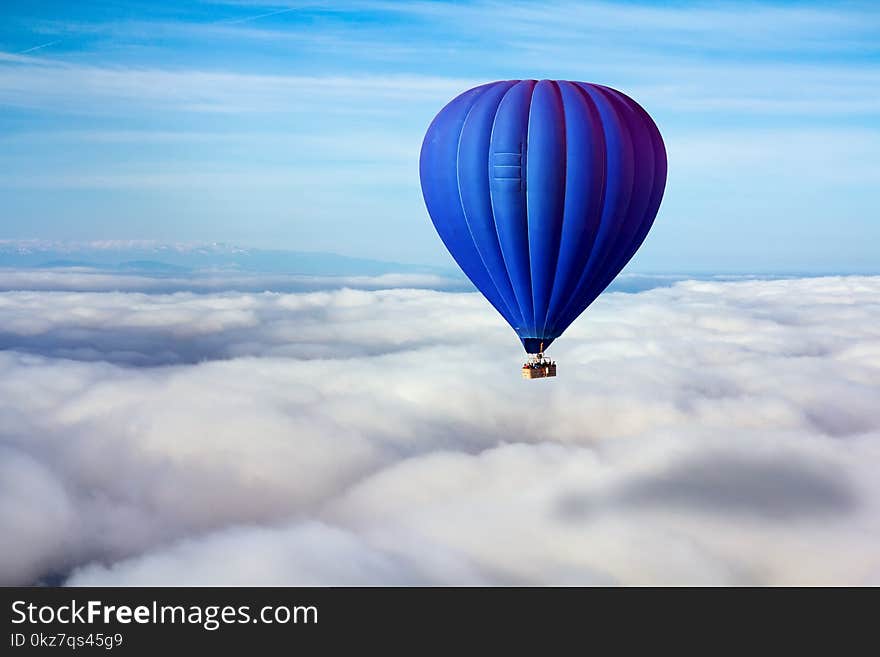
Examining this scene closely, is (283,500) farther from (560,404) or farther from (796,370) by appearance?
(796,370)

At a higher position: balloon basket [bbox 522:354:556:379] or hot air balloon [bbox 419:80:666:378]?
hot air balloon [bbox 419:80:666:378]

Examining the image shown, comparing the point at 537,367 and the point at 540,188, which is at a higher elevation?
the point at 540,188

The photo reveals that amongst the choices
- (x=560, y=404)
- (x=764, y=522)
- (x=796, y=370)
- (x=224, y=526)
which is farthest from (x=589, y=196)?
(x=796, y=370)

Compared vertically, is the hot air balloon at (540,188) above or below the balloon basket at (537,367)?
above
